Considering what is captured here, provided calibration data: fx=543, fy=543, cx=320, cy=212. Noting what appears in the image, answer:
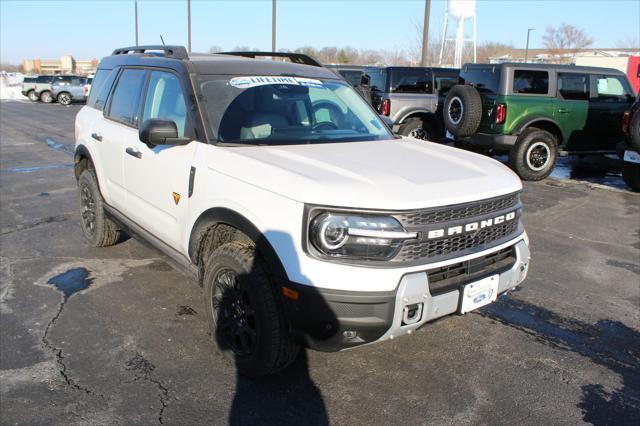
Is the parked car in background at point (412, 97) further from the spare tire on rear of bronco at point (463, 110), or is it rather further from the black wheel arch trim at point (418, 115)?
the spare tire on rear of bronco at point (463, 110)

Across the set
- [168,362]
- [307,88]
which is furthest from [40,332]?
[307,88]

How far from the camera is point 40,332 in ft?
12.5

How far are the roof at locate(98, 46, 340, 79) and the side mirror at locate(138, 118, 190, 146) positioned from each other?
0.52 metres

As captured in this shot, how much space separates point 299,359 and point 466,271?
1247mm

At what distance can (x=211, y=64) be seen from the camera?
386 centimetres

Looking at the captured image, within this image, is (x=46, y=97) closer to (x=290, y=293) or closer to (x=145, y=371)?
(x=145, y=371)

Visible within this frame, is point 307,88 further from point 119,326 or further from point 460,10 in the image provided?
point 460,10

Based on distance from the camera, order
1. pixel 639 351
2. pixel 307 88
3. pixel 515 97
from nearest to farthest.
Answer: pixel 639 351 < pixel 307 88 < pixel 515 97

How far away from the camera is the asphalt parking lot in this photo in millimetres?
3020

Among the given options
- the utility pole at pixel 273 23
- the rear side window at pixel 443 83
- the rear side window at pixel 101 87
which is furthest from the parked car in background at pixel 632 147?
the utility pole at pixel 273 23

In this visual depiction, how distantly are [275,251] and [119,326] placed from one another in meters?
1.75

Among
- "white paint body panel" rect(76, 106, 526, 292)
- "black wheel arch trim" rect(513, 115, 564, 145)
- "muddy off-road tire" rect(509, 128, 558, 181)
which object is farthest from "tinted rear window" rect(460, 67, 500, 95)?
"white paint body panel" rect(76, 106, 526, 292)

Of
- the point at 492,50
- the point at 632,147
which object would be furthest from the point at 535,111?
the point at 492,50

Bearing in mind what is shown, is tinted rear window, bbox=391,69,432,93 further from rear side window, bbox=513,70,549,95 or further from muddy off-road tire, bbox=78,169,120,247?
muddy off-road tire, bbox=78,169,120,247
